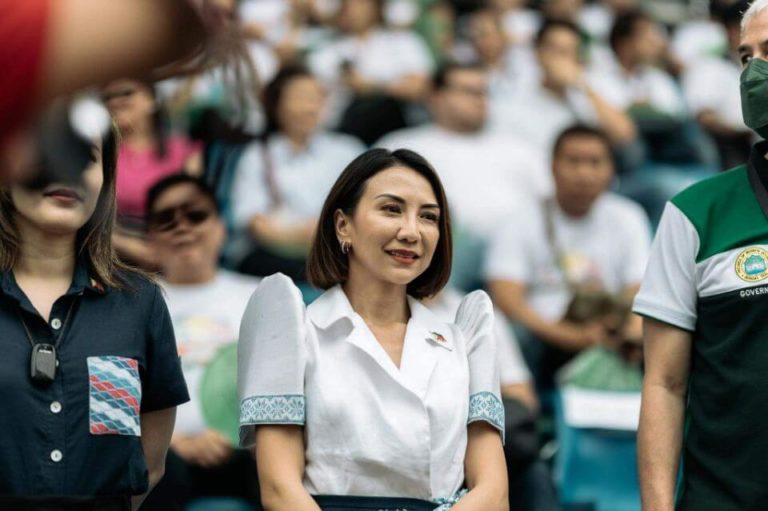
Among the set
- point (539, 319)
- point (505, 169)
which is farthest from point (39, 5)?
point (505, 169)

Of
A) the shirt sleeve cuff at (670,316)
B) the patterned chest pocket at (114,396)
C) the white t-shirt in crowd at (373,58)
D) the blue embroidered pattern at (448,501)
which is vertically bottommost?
the blue embroidered pattern at (448,501)

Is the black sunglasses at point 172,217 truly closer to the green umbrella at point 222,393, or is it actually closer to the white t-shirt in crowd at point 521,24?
the green umbrella at point 222,393

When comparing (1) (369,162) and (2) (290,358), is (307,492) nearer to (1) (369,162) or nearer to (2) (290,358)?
(2) (290,358)

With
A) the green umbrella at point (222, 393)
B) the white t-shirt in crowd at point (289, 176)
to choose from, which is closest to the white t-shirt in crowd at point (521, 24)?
the white t-shirt in crowd at point (289, 176)

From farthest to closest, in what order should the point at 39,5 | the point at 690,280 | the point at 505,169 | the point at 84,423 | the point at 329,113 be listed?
the point at 329,113, the point at 505,169, the point at 690,280, the point at 84,423, the point at 39,5

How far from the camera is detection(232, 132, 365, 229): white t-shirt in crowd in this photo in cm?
814

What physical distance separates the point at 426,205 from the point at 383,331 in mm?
372

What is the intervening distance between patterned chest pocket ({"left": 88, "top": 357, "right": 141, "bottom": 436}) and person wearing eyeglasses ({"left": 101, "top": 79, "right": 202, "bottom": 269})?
2.24 metres

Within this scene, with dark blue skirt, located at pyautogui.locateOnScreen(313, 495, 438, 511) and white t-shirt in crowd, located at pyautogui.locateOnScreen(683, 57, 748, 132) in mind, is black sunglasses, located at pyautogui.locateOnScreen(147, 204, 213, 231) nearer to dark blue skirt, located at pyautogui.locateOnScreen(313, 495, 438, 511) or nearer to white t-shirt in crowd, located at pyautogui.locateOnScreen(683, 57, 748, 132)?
dark blue skirt, located at pyautogui.locateOnScreen(313, 495, 438, 511)

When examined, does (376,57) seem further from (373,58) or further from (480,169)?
(480,169)

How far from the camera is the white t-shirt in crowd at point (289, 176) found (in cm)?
814

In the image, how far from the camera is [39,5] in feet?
6.97

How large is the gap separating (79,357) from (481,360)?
3.58 feet

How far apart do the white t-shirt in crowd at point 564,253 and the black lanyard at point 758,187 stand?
3.39 meters
